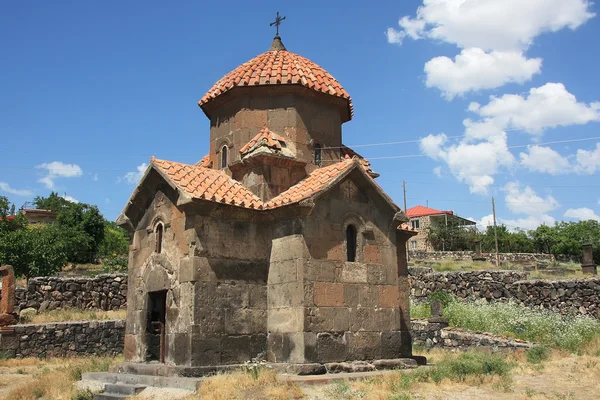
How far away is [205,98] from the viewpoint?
11188 mm

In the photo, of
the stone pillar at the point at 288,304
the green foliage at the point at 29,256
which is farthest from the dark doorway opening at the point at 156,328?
the green foliage at the point at 29,256

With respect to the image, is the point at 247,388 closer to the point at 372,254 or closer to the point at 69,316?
the point at 372,254

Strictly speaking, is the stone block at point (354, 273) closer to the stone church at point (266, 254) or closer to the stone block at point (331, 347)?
the stone church at point (266, 254)

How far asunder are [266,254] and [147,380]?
2674 mm

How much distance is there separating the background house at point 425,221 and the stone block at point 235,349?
39276mm

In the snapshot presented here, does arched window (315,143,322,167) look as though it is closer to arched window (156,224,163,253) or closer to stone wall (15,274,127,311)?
arched window (156,224,163,253)

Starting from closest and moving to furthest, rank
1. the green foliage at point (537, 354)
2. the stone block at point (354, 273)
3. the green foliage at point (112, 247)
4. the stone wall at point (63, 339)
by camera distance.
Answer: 1. the stone block at point (354, 273)
2. the green foliage at point (537, 354)
3. the stone wall at point (63, 339)
4. the green foliage at point (112, 247)

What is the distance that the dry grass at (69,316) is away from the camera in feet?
51.3

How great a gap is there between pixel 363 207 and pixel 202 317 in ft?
10.9

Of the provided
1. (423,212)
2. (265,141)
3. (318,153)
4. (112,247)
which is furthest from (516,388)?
(423,212)

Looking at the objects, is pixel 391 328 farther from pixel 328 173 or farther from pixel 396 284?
pixel 328 173

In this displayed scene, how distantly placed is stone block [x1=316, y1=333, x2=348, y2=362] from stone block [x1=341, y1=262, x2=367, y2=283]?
0.90 metres

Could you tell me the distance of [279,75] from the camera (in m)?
10.5

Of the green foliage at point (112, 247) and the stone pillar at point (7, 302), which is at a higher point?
the green foliage at point (112, 247)
